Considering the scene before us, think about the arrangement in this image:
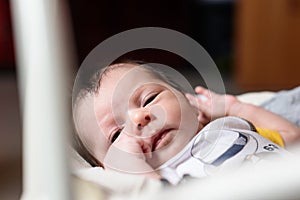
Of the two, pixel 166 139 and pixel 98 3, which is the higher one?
pixel 166 139

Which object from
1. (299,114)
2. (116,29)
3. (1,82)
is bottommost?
(1,82)

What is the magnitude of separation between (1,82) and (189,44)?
A: 2166mm

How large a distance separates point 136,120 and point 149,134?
0.05 feet

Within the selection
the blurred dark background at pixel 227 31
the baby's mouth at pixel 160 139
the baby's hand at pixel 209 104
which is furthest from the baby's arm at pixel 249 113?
the blurred dark background at pixel 227 31

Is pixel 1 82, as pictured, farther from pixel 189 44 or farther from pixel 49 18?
pixel 49 18

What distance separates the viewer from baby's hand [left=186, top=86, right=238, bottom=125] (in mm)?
514

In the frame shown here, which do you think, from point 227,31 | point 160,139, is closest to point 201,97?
point 160,139

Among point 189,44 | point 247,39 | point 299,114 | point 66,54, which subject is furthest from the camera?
point 247,39

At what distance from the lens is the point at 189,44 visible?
1.76 feet

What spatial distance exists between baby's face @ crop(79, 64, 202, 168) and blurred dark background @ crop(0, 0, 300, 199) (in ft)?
5.86

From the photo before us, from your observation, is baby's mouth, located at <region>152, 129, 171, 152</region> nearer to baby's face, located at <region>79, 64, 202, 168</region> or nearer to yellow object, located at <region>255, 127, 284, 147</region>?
baby's face, located at <region>79, 64, 202, 168</region>

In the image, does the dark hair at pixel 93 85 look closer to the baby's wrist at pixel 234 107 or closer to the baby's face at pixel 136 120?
the baby's face at pixel 136 120

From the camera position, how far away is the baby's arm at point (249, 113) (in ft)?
1.84

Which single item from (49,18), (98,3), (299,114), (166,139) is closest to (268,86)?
(98,3)
